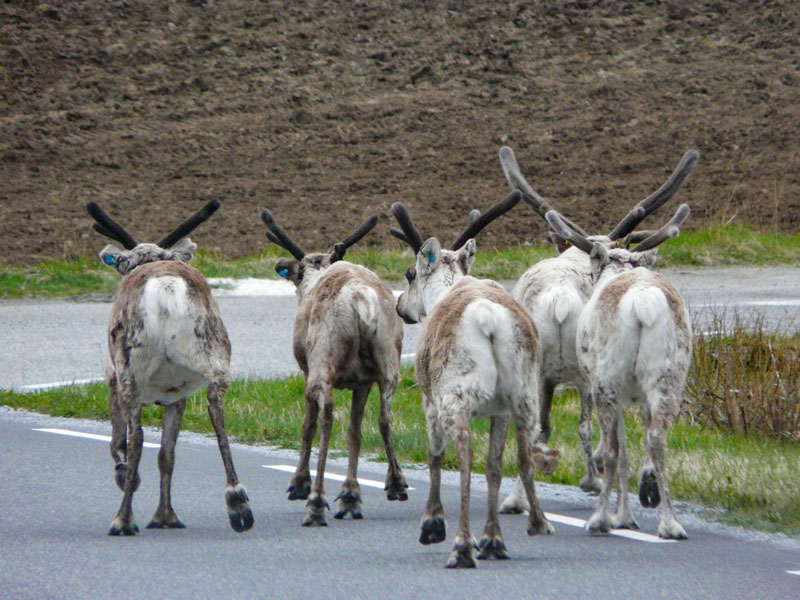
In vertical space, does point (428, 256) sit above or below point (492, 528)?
above

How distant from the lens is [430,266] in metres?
8.79

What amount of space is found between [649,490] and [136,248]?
3.73m

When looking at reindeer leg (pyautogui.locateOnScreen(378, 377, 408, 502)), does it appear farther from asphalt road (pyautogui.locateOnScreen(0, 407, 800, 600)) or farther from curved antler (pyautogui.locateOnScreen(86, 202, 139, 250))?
curved antler (pyautogui.locateOnScreen(86, 202, 139, 250))

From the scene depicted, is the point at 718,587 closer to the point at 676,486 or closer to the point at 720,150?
the point at 676,486

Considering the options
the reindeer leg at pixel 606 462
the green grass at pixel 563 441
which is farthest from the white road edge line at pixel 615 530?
the green grass at pixel 563 441

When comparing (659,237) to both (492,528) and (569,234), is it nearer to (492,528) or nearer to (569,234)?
(569,234)

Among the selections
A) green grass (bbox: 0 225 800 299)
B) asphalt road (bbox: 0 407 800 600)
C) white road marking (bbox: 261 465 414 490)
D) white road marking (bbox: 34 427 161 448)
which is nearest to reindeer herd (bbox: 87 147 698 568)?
asphalt road (bbox: 0 407 800 600)

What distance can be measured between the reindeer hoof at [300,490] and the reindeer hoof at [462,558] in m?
2.17

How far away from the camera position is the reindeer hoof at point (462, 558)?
7082 millimetres

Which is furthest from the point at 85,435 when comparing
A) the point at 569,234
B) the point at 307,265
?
the point at 569,234

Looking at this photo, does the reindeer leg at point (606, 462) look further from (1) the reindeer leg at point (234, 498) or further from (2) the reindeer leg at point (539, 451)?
(1) the reindeer leg at point (234, 498)

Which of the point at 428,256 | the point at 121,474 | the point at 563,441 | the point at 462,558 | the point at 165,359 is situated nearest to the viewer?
the point at 462,558

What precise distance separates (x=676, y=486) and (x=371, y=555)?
2.79m

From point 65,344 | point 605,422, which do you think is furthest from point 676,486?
point 65,344
